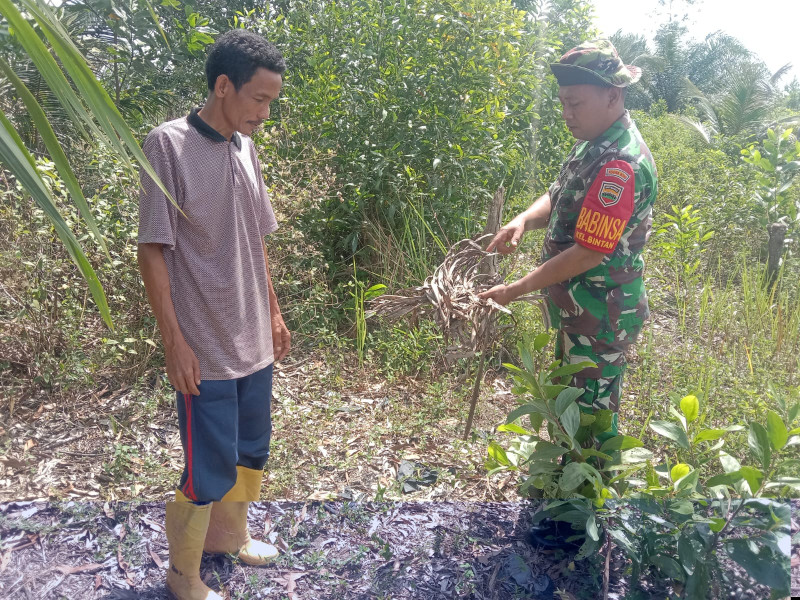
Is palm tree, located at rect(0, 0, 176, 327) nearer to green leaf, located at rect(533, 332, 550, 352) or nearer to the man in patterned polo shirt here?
the man in patterned polo shirt

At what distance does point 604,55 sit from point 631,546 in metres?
1.44

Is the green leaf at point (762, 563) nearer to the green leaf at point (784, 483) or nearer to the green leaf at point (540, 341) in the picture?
the green leaf at point (784, 483)

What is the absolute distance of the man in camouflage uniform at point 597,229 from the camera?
6.22 feet

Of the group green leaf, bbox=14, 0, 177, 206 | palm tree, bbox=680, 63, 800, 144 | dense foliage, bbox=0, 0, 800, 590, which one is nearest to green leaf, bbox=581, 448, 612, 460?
dense foliage, bbox=0, 0, 800, 590

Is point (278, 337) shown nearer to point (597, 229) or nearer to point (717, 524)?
point (597, 229)

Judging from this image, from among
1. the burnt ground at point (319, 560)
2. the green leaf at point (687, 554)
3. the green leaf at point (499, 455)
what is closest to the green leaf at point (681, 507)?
the green leaf at point (687, 554)

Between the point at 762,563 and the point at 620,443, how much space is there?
0.55 metres

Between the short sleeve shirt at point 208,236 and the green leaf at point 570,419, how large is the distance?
3.01ft

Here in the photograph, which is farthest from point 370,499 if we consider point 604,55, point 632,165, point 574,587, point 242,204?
point 604,55

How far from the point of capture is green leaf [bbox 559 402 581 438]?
5.82ft

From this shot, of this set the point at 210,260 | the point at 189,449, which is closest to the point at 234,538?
the point at 189,449

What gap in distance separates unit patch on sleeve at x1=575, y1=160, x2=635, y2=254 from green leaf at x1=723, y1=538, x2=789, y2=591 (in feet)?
2.95

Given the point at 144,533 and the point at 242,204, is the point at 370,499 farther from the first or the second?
the point at 242,204

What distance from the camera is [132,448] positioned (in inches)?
109
